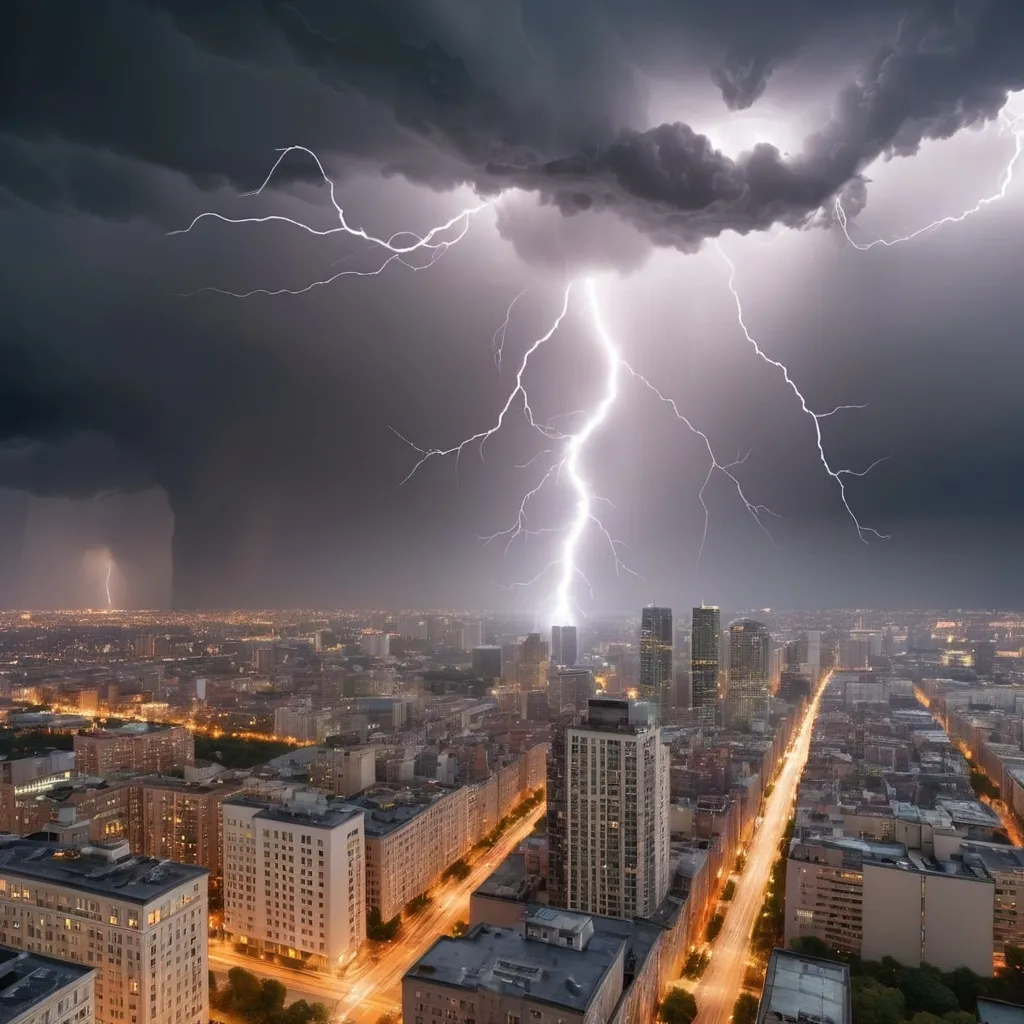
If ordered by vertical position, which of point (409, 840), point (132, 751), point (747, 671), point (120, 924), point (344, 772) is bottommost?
point (747, 671)

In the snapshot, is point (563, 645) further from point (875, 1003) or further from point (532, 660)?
point (875, 1003)

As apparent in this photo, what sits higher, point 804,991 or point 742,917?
point 804,991

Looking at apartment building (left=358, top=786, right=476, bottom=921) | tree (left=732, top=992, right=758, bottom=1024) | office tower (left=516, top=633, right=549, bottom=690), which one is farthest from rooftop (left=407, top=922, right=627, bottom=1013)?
office tower (left=516, top=633, right=549, bottom=690)

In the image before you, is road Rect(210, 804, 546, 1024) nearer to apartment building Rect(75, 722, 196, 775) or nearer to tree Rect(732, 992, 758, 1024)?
tree Rect(732, 992, 758, 1024)

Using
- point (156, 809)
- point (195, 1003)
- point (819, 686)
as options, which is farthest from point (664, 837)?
point (819, 686)

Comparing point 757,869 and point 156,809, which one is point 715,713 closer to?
point 757,869

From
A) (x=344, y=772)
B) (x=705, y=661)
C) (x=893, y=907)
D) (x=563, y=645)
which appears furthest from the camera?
(x=563, y=645)

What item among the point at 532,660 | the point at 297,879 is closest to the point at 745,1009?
the point at 297,879
